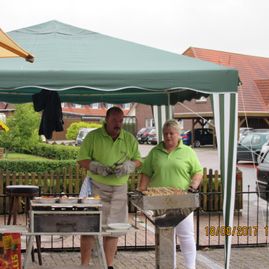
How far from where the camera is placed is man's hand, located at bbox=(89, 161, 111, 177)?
6375 millimetres

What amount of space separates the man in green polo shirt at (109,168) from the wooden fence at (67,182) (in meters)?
5.06

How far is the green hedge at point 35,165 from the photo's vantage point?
47.8 feet

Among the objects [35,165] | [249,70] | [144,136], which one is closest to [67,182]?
[35,165]

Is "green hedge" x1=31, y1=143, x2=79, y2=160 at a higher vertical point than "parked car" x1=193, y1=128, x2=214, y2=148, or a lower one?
lower

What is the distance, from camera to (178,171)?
6.21 meters

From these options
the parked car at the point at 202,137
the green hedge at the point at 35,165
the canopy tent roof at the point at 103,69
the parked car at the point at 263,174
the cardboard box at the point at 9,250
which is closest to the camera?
the cardboard box at the point at 9,250

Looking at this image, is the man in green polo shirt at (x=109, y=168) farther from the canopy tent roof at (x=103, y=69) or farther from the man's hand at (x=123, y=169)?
the canopy tent roof at (x=103, y=69)

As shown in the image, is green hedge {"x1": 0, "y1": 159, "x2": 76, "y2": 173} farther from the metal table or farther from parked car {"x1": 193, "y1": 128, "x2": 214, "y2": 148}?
parked car {"x1": 193, "y1": 128, "x2": 214, "y2": 148}

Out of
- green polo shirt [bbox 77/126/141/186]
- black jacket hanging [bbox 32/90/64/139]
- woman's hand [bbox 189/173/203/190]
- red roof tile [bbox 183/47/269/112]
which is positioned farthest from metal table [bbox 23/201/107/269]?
red roof tile [bbox 183/47/269/112]

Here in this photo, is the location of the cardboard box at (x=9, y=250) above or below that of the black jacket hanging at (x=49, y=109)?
below

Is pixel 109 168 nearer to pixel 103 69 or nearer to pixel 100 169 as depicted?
pixel 100 169

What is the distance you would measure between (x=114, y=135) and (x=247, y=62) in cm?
3886

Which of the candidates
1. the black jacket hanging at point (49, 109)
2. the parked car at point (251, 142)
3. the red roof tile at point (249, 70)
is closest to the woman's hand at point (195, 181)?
the black jacket hanging at point (49, 109)

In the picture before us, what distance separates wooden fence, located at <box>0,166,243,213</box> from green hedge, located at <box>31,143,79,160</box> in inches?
299
